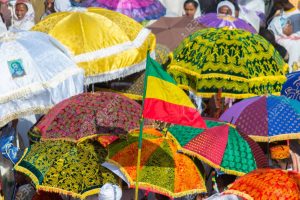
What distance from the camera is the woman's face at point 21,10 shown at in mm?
13117

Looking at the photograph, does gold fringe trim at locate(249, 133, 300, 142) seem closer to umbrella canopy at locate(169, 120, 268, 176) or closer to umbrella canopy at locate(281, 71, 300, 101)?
umbrella canopy at locate(169, 120, 268, 176)

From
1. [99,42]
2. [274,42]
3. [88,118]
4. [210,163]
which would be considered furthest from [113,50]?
[274,42]

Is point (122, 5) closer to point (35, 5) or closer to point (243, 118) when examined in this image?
point (35, 5)

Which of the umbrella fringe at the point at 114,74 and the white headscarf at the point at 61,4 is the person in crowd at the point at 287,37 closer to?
the white headscarf at the point at 61,4

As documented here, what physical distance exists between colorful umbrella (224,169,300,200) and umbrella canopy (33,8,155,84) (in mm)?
3546

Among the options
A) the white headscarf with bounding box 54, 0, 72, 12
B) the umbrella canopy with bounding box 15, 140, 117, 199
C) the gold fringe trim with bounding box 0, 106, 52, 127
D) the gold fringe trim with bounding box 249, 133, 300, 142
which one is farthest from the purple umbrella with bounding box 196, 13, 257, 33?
the umbrella canopy with bounding box 15, 140, 117, 199

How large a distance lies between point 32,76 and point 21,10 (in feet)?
16.8

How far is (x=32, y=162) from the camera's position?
735cm

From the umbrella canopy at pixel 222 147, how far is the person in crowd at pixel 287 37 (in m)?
6.40

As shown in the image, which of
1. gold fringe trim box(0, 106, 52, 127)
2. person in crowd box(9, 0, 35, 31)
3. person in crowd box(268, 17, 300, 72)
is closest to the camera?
gold fringe trim box(0, 106, 52, 127)

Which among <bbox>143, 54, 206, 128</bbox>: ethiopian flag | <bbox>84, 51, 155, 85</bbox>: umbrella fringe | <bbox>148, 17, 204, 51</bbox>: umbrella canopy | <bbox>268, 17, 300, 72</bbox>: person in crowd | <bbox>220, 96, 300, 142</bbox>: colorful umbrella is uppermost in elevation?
<bbox>143, 54, 206, 128</bbox>: ethiopian flag

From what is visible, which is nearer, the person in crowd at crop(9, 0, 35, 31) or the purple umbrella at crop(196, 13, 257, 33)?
the purple umbrella at crop(196, 13, 257, 33)

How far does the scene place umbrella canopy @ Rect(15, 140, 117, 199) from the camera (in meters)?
7.20

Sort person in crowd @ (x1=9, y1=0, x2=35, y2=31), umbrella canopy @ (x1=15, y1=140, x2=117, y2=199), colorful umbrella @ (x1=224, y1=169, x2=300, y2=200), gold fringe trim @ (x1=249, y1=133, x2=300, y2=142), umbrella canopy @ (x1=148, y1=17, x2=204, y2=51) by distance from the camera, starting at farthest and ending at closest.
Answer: person in crowd @ (x1=9, y1=0, x2=35, y2=31)
umbrella canopy @ (x1=148, y1=17, x2=204, y2=51)
gold fringe trim @ (x1=249, y1=133, x2=300, y2=142)
umbrella canopy @ (x1=15, y1=140, x2=117, y2=199)
colorful umbrella @ (x1=224, y1=169, x2=300, y2=200)
